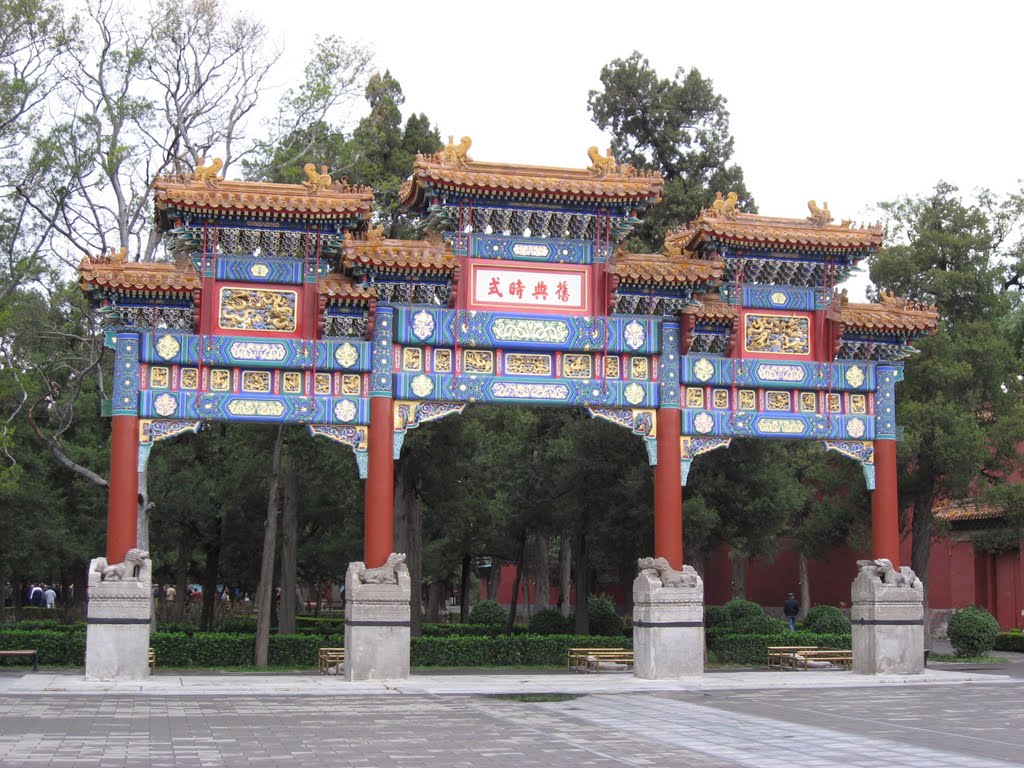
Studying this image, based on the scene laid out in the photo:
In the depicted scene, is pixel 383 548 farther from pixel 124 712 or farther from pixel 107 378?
pixel 107 378

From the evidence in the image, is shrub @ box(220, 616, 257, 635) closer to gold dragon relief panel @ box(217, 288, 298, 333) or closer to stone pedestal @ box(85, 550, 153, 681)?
stone pedestal @ box(85, 550, 153, 681)

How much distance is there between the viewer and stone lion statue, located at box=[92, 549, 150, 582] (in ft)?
72.1

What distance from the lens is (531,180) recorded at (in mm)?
23781

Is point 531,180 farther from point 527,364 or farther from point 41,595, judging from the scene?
point 41,595

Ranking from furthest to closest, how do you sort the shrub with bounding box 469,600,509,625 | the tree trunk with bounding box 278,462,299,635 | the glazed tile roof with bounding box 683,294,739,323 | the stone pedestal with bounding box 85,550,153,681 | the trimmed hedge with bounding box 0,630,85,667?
1. the shrub with bounding box 469,600,509,625
2. the tree trunk with bounding box 278,462,299,635
3. the trimmed hedge with bounding box 0,630,85,667
4. the glazed tile roof with bounding box 683,294,739,323
5. the stone pedestal with bounding box 85,550,153,681

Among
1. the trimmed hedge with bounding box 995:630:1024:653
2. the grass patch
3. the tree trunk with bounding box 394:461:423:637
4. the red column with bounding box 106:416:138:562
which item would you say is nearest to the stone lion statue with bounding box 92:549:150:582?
the red column with bounding box 106:416:138:562

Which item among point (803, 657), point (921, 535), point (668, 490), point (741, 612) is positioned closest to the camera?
point (668, 490)

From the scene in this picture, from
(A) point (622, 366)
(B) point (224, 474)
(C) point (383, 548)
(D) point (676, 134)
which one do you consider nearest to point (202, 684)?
(C) point (383, 548)

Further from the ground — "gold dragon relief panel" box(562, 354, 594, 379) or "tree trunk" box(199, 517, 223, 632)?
"gold dragon relief panel" box(562, 354, 594, 379)

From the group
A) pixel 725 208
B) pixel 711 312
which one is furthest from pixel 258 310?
pixel 725 208

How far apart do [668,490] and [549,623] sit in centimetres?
1255

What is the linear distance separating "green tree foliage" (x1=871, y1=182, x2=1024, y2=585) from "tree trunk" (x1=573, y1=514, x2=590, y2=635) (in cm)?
824

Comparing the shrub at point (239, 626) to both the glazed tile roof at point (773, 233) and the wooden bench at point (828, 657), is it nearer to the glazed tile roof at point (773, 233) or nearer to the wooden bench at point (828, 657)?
the wooden bench at point (828, 657)

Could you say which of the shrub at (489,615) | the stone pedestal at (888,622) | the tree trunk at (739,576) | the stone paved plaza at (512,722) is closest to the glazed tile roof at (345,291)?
the stone paved plaza at (512,722)
